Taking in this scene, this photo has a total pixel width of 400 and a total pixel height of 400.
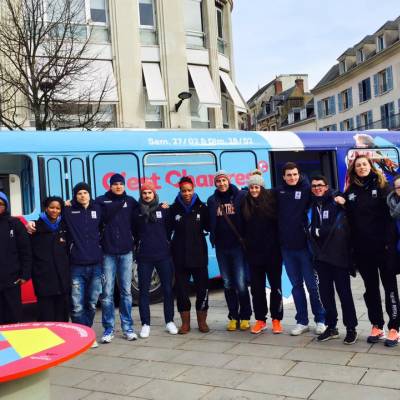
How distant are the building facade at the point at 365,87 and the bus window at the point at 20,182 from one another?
118ft

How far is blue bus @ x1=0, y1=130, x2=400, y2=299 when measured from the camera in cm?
712

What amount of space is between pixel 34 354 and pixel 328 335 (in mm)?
3459

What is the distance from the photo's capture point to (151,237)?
19.9ft

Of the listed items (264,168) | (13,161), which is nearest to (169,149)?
(264,168)

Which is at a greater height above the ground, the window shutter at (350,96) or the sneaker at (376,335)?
the window shutter at (350,96)

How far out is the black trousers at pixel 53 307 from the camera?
555 centimetres

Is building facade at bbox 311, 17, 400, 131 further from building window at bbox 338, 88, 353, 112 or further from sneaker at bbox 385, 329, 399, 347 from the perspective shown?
sneaker at bbox 385, 329, 399, 347

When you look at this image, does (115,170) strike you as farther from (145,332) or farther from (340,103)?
(340,103)

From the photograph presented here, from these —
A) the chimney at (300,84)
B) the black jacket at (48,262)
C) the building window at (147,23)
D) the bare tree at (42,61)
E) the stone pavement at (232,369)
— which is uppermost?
the chimney at (300,84)

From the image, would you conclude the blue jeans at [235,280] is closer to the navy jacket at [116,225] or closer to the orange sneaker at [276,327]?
the orange sneaker at [276,327]

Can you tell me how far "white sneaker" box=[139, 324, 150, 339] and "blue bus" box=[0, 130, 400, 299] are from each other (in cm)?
168

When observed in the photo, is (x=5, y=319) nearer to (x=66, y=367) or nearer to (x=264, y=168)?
(x=66, y=367)

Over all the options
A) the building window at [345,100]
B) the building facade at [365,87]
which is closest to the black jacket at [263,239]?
the building facade at [365,87]

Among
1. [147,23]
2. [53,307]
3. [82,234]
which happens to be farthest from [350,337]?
[147,23]
